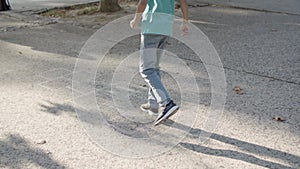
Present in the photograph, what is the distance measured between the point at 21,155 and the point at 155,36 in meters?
1.53

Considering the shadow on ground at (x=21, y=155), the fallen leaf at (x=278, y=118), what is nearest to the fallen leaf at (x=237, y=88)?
the fallen leaf at (x=278, y=118)

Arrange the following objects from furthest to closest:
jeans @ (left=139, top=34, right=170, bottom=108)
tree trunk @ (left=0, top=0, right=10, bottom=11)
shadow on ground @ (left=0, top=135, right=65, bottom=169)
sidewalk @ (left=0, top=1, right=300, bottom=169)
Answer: tree trunk @ (left=0, top=0, right=10, bottom=11) → jeans @ (left=139, top=34, right=170, bottom=108) → sidewalk @ (left=0, top=1, right=300, bottom=169) → shadow on ground @ (left=0, top=135, right=65, bottom=169)

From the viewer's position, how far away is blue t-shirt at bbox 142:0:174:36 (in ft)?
10.2

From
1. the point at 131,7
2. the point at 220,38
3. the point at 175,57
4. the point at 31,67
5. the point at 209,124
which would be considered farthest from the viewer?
the point at 131,7

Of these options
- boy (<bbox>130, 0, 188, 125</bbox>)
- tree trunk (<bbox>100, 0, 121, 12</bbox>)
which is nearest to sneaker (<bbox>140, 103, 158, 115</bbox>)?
boy (<bbox>130, 0, 188, 125</bbox>)

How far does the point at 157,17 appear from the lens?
3139 millimetres

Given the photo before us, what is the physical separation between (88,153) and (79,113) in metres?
0.80

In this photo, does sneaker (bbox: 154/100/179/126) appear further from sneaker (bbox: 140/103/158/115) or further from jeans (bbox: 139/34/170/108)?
sneaker (bbox: 140/103/158/115)

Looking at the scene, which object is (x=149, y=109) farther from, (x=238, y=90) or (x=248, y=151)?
(x=238, y=90)

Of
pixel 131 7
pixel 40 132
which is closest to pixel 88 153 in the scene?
pixel 40 132

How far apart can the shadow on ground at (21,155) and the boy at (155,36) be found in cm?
108

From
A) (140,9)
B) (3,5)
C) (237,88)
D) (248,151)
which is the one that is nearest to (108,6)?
(3,5)

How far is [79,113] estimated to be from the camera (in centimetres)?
366

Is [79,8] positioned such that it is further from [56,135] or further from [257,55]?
[56,135]
